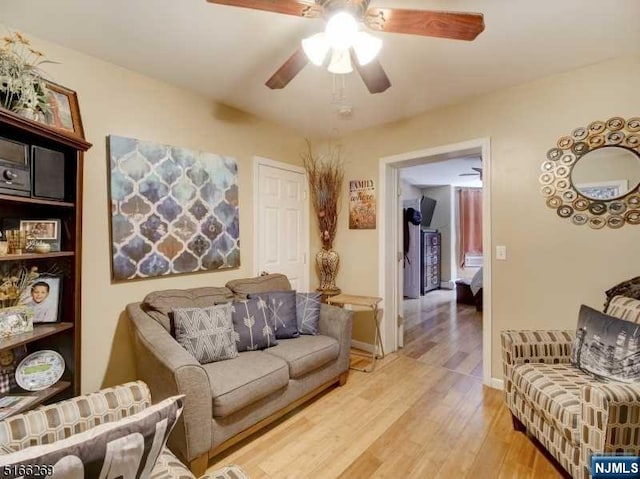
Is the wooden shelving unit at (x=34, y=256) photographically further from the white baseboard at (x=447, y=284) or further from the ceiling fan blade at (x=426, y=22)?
the white baseboard at (x=447, y=284)

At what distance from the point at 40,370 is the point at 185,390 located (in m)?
0.83

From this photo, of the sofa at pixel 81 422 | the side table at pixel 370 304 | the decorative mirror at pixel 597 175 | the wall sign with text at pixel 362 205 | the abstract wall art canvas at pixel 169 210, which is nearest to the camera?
the sofa at pixel 81 422

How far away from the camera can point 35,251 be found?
1590 millimetres

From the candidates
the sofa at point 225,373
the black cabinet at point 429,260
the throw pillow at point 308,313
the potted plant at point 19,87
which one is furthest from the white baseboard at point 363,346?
the black cabinet at point 429,260

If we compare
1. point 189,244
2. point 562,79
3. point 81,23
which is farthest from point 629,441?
point 81,23

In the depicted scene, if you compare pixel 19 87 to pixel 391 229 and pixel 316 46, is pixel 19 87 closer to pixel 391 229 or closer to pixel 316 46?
pixel 316 46

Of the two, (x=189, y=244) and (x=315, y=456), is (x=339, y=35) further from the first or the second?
(x=315, y=456)

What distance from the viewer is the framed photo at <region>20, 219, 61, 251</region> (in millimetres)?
1610

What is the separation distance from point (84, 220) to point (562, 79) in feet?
11.6

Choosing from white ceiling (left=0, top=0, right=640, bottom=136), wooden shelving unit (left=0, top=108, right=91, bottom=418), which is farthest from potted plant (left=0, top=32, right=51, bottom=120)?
white ceiling (left=0, top=0, right=640, bottom=136)

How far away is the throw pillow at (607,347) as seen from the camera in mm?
1527

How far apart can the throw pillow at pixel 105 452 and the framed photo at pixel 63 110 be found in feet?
6.00

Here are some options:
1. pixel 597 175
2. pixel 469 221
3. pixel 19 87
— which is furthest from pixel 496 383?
pixel 469 221

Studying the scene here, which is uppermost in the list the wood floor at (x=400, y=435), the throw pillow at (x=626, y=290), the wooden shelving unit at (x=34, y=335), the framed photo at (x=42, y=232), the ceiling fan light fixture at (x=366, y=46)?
the ceiling fan light fixture at (x=366, y=46)
